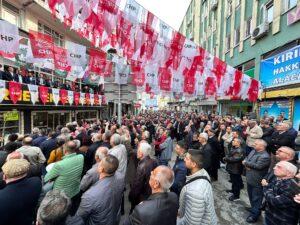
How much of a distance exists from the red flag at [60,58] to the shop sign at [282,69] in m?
10.6

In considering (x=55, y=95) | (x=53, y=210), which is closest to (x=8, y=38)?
(x=53, y=210)

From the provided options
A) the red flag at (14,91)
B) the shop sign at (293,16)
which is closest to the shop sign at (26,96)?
the red flag at (14,91)

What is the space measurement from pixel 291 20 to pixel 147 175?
1272cm

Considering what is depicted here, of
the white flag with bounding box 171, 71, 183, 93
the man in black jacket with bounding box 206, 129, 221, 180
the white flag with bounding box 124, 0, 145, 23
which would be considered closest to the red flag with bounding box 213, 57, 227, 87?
the white flag with bounding box 171, 71, 183, 93

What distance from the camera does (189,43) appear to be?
8.58 metres

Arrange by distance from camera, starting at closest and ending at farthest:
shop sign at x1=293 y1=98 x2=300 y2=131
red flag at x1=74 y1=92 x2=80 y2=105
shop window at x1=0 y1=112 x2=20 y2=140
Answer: shop sign at x1=293 y1=98 x2=300 y2=131 → shop window at x1=0 y1=112 x2=20 y2=140 → red flag at x1=74 y1=92 x2=80 y2=105

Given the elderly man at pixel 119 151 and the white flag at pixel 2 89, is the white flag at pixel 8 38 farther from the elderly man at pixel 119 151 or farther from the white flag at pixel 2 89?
the white flag at pixel 2 89

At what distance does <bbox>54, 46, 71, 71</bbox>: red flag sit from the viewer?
834 centimetres

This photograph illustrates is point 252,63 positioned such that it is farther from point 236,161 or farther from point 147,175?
point 147,175

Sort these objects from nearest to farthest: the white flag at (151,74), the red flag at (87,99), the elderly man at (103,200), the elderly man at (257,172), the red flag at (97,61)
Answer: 1. the elderly man at (103,200)
2. the elderly man at (257,172)
3. the red flag at (97,61)
4. the white flag at (151,74)
5. the red flag at (87,99)

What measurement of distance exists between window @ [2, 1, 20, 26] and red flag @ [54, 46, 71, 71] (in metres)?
8.30

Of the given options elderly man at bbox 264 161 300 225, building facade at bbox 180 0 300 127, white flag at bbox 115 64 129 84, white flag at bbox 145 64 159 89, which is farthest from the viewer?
building facade at bbox 180 0 300 127

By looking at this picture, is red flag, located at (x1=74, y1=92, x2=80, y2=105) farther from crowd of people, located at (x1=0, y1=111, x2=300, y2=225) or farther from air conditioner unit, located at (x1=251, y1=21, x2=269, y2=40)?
air conditioner unit, located at (x1=251, y1=21, x2=269, y2=40)

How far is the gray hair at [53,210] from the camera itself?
1.98 meters
